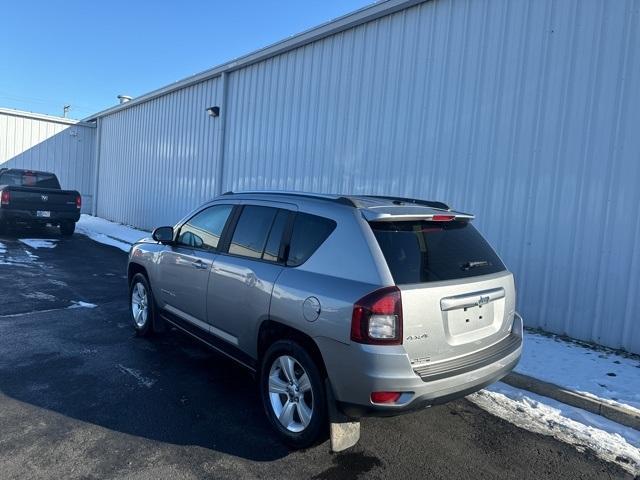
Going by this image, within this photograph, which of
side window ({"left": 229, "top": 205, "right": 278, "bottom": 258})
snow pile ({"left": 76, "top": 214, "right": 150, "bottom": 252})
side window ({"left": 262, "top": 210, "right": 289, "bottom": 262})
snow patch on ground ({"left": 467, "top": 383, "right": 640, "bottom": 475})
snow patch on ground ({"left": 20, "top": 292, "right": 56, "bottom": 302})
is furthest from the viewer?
snow pile ({"left": 76, "top": 214, "right": 150, "bottom": 252})

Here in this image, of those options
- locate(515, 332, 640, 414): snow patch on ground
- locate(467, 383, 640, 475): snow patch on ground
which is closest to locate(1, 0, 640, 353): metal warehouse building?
locate(515, 332, 640, 414): snow patch on ground

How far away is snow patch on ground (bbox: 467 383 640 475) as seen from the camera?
3.54 m

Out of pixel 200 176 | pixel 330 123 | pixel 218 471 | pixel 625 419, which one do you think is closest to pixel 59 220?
pixel 200 176

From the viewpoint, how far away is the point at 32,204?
46.6 feet

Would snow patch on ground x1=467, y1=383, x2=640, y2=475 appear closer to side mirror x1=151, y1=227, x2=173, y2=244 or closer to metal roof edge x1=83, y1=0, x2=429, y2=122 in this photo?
side mirror x1=151, y1=227, x2=173, y2=244

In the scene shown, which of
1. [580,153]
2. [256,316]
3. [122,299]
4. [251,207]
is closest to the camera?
[256,316]

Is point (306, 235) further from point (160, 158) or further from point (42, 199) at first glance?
point (160, 158)

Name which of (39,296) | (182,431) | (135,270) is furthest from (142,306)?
(39,296)

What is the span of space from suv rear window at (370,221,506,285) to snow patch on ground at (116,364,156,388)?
2595mm

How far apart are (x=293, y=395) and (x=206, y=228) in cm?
196

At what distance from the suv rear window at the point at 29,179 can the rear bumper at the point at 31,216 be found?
1423mm

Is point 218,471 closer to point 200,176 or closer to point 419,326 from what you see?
point 419,326

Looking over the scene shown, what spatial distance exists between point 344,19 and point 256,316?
7.29 meters

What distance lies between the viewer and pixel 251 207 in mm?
4246
